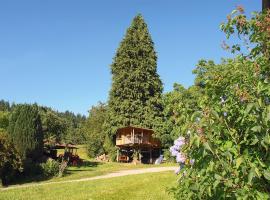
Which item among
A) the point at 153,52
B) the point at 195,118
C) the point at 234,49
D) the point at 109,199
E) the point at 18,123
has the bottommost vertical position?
the point at 109,199

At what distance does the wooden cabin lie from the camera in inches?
1670

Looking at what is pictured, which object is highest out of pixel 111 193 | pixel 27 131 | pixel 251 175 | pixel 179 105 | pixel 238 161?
pixel 27 131

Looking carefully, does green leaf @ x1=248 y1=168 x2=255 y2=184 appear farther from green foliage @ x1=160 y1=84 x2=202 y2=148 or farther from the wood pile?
the wood pile

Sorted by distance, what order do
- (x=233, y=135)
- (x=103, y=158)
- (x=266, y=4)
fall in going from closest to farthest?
(x=233, y=135)
(x=266, y=4)
(x=103, y=158)

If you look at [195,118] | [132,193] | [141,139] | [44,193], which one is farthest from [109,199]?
[141,139]

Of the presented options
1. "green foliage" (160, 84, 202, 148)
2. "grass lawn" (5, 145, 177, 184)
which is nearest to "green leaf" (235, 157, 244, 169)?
"green foliage" (160, 84, 202, 148)

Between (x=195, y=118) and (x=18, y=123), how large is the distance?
83.2 feet


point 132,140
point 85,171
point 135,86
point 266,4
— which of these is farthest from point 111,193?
point 135,86

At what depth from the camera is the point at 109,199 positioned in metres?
11.4

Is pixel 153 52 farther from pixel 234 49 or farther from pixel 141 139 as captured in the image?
pixel 234 49

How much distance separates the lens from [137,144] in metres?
43.1

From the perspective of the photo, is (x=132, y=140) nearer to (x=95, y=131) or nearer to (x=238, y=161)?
(x=95, y=131)

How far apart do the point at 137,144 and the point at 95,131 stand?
36.3 ft

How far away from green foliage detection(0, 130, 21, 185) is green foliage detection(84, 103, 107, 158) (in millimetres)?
27597
